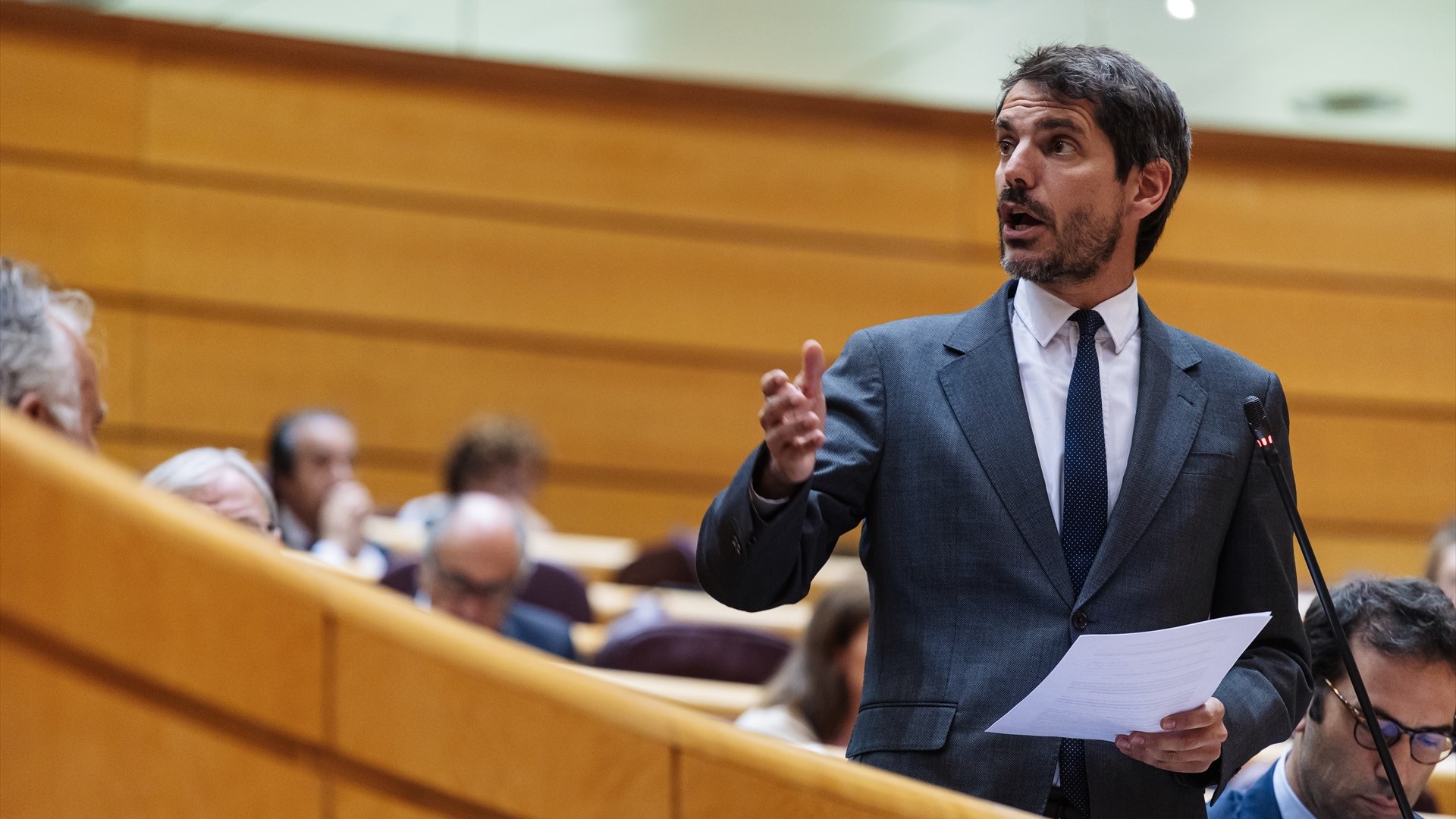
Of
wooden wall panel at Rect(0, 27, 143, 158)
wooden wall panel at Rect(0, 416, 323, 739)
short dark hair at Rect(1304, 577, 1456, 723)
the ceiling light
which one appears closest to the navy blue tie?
short dark hair at Rect(1304, 577, 1456, 723)

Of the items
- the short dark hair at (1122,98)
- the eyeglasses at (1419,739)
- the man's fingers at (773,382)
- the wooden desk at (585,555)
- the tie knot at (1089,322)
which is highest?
the short dark hair at (1122,98)

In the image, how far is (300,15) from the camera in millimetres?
5078

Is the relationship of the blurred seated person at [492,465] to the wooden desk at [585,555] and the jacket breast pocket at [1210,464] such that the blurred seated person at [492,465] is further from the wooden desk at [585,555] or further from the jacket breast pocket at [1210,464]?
the jacket breast pocket at [1210,464]

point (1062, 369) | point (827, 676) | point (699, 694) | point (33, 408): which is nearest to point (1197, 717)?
point (1062, 369)

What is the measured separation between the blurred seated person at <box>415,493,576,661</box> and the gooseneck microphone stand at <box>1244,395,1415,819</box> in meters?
1.91

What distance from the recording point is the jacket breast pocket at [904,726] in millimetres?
1244

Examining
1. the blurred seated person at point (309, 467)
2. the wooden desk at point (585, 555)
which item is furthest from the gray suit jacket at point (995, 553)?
the wooden desk at point (585, 555)

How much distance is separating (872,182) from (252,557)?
4.86 metres

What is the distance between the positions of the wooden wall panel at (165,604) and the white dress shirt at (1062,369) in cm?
75

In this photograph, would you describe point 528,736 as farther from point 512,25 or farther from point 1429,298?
point 1429,298

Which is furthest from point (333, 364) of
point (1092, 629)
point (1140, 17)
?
point (1092, 629)

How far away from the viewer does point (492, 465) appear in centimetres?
427

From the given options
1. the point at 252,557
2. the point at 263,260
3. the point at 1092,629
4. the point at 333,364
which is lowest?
the point at 333,364

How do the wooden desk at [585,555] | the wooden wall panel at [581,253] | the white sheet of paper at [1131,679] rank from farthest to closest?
the wooden wall panel at [581,253], the wooden desk at [585,555], the white sheet of paper at [1131,679]
